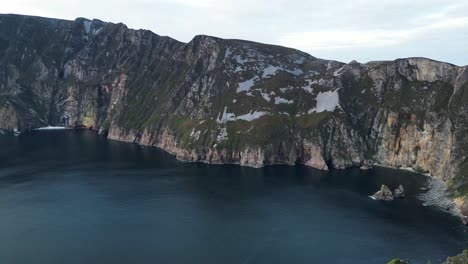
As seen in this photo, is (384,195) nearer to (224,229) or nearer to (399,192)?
(399,192)

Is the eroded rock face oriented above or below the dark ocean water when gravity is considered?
above

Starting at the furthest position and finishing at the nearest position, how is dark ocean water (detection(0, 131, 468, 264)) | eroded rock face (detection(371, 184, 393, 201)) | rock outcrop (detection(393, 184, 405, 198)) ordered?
rock outcrop (detection(393, 184, 405, 198)), eroded rock face (detection(371, 184, 393, 201)), dark ocean water (detection(0, 131, 468, 264))

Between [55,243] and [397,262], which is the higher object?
[397,262]

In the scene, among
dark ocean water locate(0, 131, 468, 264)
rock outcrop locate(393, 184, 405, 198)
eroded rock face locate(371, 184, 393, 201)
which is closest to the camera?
dark ocean water locate(0, 131, 468, 264)

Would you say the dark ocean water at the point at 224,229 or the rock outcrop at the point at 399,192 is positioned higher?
the rock outcrop at the point at 399,192

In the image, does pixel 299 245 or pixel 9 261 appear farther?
pixel 299 245

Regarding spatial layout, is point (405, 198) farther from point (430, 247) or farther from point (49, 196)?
point (49, 196)

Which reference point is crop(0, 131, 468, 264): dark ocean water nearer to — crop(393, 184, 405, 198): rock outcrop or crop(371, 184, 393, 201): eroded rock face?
crop(393, 184, 405, 198): rock outcrop

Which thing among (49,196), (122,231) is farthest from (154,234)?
(49,196)

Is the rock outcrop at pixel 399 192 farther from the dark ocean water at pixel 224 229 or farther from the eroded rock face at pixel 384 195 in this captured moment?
the dark ocean water at pixel 224 229

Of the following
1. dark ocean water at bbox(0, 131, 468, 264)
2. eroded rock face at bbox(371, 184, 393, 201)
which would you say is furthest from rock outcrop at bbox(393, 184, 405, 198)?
dark ocean water at bbox(0, 131, 468, 264)

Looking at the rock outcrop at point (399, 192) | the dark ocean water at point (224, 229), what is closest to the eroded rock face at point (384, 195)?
the rock outcrop at point (399, 192)
